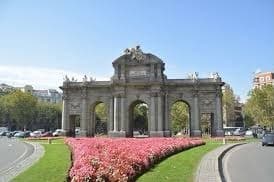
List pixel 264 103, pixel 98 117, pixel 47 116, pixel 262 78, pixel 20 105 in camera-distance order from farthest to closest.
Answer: pixel 262 78 → pixel 47 116 → pixel 98 117 → pixel 20 105 → pixel 264 103

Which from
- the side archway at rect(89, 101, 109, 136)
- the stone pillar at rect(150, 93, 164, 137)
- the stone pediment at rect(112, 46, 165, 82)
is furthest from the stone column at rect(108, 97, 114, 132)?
the stone pillar at rect(150, 93, 164, 137)

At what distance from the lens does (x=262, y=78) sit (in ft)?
527

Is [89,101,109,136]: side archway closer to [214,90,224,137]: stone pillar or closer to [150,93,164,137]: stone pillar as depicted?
[150,93,164,137]: stone pillar

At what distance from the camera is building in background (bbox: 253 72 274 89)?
155000mm

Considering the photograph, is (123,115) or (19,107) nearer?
(123,115)

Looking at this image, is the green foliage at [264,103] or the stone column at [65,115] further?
the green foliage at [264,103]

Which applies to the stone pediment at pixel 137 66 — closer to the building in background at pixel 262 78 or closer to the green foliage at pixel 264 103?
the green foliage at pixel 264 103

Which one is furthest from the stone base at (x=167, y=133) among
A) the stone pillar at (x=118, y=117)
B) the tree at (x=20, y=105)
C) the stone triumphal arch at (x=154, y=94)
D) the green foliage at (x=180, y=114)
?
the tree at (x=20, y=105)

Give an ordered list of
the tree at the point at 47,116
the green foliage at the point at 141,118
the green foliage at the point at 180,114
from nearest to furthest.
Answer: the green foliage at the point at 180,114 → the green foliage at the point at 141,118 → the tree at the point at 47,116

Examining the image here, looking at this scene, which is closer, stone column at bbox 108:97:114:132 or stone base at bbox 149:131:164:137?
stone base at bbox 149:131:164:137

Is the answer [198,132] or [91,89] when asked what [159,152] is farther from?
[91,89]

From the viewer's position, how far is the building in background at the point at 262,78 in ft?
509

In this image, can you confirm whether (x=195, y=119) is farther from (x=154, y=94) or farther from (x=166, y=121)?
(x=154, y=94)

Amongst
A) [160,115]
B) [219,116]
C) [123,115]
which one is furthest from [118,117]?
[219,116]
